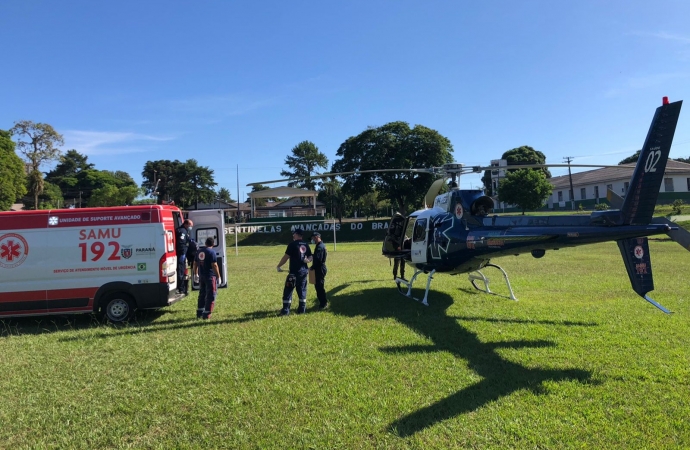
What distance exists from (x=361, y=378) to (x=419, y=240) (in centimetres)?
546

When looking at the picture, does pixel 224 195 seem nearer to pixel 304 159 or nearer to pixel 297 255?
pixel 304 159

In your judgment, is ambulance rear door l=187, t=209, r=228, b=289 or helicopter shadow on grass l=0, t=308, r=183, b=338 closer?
helicopter shadow on grass l=0, t=308, r=183, b=338

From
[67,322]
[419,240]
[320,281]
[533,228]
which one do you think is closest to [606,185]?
[419,240]

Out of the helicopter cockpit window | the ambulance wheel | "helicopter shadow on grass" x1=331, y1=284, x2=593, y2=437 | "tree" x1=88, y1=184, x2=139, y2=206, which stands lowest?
"helicopter shadow on grass" x1=331, y1=284, x2=593, y2=437

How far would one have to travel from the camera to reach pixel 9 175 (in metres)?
43.9

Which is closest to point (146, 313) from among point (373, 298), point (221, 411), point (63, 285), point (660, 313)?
point (63, 285)

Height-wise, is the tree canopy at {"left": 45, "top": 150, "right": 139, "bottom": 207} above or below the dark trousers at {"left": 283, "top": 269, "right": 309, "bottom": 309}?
above

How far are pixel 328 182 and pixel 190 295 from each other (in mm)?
55174

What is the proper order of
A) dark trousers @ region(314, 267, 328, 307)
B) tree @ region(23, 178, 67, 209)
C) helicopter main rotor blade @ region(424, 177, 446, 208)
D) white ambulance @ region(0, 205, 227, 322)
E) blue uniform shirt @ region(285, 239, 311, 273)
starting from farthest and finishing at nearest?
tree @ region(23, 178, 67, 209)
helicopter main rotor blade @ region(424, 177, 446, 208)
dark trousers @ region(314, 267, 328, 307)
blue uniform shirt @ region(285, 239, 311, 273)
white ambulance @ region(0, 205, 227, 322)

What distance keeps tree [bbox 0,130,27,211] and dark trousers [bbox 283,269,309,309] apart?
152 ft

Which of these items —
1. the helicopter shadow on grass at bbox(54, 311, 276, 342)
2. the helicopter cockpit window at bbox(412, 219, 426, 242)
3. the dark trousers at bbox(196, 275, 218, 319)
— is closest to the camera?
the helicopter shadow on grass at bbox(54, 311, 276, 342)

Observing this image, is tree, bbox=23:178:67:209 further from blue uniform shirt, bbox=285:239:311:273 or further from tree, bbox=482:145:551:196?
tree, bbox=482:145:551:196

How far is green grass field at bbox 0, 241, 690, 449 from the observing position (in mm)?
3861

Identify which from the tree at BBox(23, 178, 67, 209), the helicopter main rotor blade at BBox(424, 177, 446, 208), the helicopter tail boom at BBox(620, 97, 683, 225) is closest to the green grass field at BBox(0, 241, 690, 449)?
the helicopter tail boom at BBox(620, 97, 683, 225)
